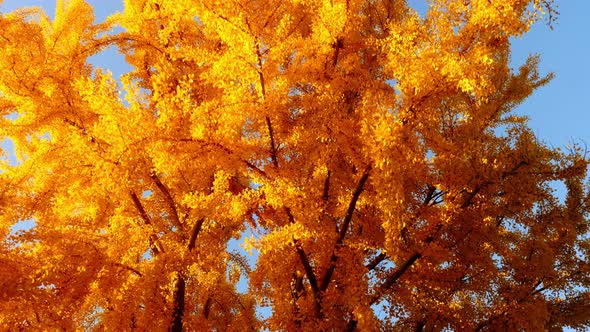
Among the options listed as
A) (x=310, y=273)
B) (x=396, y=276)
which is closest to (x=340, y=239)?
(x=310, y=273)

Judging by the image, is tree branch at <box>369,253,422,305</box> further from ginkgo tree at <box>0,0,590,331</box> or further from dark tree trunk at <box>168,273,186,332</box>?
dark tree trunk at <box>168,273,186,332</box>

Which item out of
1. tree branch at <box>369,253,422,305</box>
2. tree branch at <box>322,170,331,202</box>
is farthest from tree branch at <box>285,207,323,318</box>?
tree branch at <box>322,170,331,202</box>

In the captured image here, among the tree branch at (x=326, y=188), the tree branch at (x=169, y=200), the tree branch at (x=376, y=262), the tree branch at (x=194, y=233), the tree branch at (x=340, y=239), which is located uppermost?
the tree branch at (x=169, y=200)

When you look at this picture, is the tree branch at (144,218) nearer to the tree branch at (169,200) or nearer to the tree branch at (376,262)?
the tree branch at (169,200)

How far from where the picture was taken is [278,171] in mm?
5652

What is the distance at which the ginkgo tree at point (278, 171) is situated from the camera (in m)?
5.03

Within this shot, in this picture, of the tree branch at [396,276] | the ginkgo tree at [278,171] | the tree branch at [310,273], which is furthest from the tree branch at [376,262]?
the tree branch at [310,273]

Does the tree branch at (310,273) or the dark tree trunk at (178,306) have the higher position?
the dark tree trunk at (178,306)

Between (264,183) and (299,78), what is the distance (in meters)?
1.78

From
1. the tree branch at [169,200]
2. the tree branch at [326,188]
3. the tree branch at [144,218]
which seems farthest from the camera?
the tree branch at [169,200]

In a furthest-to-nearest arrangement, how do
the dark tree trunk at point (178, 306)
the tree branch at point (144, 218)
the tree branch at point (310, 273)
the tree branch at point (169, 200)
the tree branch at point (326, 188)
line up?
the tree branch at point (169, 200) → the tree branch at point (144, 218) → the dark tree trunk at point (178, 306) → the tree branch at point (326, 188) → the tree branch at point (310, 273)

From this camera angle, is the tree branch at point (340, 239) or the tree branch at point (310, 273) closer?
the tree branch at point (340, 239)

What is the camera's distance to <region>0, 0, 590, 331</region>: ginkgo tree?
5027 millimetres

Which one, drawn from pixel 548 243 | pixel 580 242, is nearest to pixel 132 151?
pixel 548 243
